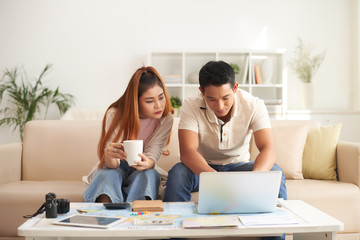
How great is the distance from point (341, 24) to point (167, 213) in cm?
453

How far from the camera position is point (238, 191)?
4.87 ft

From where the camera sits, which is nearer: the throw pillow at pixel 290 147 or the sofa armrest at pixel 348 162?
the sofa armrest at pixel 348 162

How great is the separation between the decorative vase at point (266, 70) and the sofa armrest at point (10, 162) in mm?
3117

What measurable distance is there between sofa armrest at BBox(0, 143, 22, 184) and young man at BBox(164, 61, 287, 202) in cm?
109

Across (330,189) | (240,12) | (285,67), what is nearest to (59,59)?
(240,12)

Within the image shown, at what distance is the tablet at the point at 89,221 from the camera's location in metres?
1.34

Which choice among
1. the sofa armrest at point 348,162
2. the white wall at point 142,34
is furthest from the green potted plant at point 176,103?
the sofa armrest at point 348,162

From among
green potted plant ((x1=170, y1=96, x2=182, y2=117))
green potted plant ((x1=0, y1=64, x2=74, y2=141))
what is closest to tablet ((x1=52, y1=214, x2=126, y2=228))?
green potted plant ((x1=170, y1=96, x2=182, y2=117))

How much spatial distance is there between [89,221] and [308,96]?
4135mm

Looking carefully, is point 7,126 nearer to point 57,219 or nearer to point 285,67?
point 285,67

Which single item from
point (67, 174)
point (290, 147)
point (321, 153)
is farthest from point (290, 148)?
point (67, 174)

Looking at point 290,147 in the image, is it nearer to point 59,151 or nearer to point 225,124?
point 225,124

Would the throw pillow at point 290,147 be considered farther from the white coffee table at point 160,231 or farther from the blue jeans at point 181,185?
the white coffee table at point 160,231

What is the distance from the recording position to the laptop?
57.9 inches
